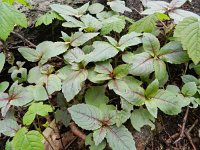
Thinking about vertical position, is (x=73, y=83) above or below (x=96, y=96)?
above

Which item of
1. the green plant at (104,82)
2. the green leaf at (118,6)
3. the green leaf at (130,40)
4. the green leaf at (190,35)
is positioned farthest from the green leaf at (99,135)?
the green leaf at (118,6)

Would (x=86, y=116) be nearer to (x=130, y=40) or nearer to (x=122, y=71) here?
(x=122, y=71)

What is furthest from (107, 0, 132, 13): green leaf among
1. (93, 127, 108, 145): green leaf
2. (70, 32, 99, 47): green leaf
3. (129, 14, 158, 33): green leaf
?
(93, 127, 108, 145): green leaf

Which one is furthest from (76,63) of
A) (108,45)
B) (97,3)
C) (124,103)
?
(97,3)

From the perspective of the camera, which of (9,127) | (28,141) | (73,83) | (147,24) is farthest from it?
(147,24)

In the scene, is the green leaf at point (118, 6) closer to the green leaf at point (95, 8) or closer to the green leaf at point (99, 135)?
the green leaf at point (95, 8)

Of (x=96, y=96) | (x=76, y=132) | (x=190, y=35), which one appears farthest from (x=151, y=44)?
(x=76, y=132)

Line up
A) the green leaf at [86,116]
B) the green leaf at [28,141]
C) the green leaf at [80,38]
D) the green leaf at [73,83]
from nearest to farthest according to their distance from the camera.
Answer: the green leaf at [28,141]
the green leaf at [86,116]
the green leaf at [73,83]
the green leaf at [80,38]
